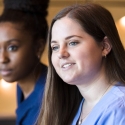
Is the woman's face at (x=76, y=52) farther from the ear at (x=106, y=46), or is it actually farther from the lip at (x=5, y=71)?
the lip at (x=5, y=71)

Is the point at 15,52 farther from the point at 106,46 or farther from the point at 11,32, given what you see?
the point at 106,46

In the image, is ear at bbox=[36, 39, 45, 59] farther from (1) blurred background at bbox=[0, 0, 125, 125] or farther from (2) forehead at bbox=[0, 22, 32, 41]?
(1) blurred background at bbox=[0, 0, 125, 125]

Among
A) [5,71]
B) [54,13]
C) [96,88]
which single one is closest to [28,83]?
[5,71]

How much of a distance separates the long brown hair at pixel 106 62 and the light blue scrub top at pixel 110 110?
0.04 metres

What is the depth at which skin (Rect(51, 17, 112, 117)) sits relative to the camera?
0.57m

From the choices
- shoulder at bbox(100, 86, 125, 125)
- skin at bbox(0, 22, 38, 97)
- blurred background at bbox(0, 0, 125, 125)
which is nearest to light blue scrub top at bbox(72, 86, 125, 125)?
shoulder at bbox(100, 86, 125, 125)

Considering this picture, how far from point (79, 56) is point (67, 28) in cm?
6

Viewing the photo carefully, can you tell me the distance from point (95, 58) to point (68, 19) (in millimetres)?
97

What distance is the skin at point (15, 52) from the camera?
2.58 ft

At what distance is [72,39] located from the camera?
1.87ft

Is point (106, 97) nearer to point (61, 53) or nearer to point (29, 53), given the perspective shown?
point (61, 53)

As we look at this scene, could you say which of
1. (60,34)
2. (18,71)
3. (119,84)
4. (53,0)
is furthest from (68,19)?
(53,0)

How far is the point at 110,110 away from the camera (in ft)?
1.78

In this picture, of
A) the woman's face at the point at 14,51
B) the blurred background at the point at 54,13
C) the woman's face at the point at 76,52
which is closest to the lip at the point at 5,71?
the woman's face at the point at 14,51
